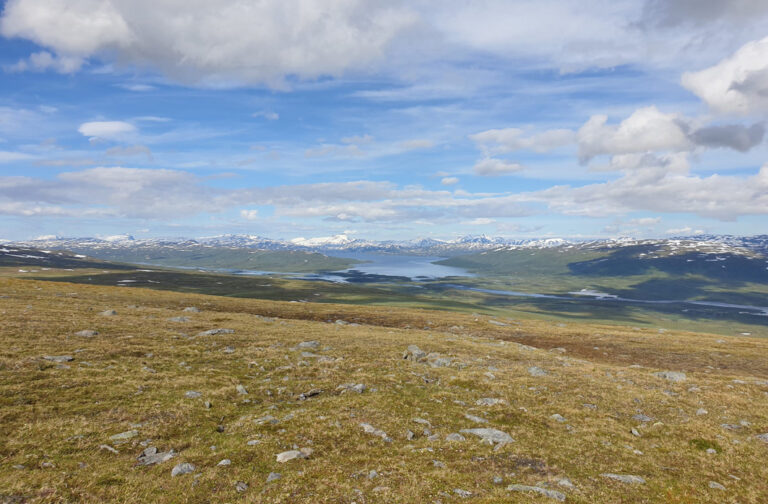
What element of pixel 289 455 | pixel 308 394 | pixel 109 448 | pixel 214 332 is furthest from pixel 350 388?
pixel 214 332

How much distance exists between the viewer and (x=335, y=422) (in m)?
17.2

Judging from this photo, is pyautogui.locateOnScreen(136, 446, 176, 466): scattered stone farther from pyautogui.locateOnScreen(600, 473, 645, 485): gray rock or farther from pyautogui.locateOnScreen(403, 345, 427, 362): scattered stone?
pyautogui.locateOnScreen(403, 345, 427, 362): scattered stone

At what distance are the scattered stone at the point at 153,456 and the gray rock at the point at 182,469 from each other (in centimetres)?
90

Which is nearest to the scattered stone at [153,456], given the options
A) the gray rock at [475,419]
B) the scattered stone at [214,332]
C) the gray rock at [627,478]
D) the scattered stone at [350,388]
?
the scattered stone at [350,388]

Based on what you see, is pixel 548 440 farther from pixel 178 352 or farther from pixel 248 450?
pixel 178 352

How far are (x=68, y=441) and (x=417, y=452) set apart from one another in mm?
13397

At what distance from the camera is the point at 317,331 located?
42531 millimetres

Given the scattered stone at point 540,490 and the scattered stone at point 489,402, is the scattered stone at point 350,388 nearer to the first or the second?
the scattered stone at point 489,402

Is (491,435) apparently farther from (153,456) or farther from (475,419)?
(153,456)

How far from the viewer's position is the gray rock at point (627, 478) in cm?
1377

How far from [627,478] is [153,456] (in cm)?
1792

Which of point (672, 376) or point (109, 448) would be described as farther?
point (672, 376)

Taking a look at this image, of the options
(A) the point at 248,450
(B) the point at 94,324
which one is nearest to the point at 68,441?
(A) the point at 248,450

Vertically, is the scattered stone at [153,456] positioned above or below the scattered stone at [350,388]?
above
